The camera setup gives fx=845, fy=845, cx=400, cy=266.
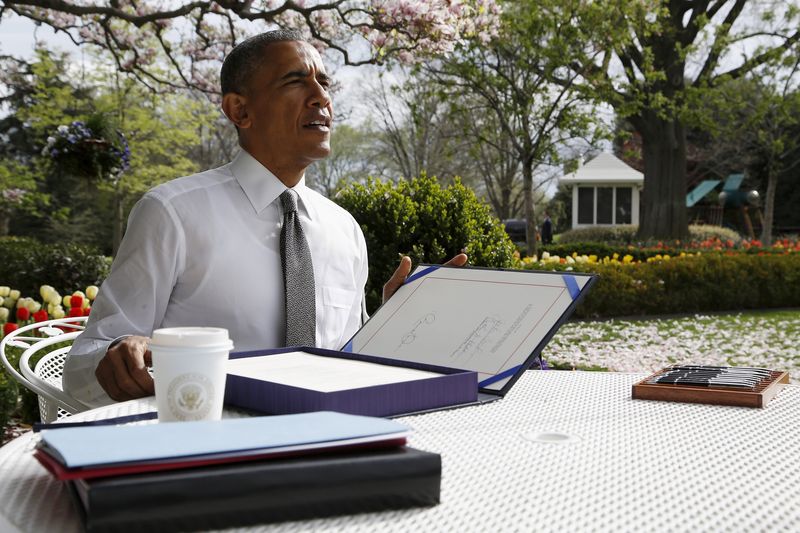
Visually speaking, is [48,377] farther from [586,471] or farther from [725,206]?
[725,206]

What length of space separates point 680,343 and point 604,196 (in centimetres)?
2875

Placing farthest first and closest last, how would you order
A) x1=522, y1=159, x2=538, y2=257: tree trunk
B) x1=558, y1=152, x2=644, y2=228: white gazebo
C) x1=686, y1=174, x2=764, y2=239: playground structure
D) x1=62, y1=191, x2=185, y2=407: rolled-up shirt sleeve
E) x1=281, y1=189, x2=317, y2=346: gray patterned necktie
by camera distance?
x1=686, y1=174, x2=764, y2=239: playground structure, x1=558, y1=152, x2=644, y2=228: white gazebo, x1=522, y1=159, x2=538, y2=257: tree trunk, x1=281, y1=189, x2=317, y2=346: gray patterned necktie, x1=62, y1=191, x2=185, y2=407: rolled-up shirt sleeve

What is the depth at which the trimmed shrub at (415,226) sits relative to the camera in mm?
6828

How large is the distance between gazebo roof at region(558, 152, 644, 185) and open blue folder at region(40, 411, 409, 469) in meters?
35.5

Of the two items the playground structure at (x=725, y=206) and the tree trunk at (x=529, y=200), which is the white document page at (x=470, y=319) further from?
the playground structure at (x=725, y=206)

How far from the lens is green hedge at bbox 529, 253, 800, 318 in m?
11.6

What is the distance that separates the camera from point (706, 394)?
183 centimetres

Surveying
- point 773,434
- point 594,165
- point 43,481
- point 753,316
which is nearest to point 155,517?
point 43,481

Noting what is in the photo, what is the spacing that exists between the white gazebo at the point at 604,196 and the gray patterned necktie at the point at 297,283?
34.9 meters

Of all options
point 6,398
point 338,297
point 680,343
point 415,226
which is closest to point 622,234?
point 680,343

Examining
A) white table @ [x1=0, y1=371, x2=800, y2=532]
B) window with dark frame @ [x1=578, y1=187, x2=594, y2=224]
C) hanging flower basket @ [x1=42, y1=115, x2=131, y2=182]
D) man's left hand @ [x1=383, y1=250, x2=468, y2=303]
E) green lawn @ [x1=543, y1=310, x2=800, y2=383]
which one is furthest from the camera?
window with dark frame @ [x1=578, y1=187, x2=594, y2=224]

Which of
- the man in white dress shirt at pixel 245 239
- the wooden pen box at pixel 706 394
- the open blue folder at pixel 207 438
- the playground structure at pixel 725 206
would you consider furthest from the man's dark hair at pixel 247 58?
the playground structure at pixel 725 206

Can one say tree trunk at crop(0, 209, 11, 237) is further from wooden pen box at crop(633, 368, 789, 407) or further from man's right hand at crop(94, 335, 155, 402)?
wooden pen box at crop(633, 368, 789, 407)

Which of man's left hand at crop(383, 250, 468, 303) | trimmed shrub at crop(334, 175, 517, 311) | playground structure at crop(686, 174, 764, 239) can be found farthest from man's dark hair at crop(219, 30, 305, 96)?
playground structure at crop(686, 174, 764, 239)
